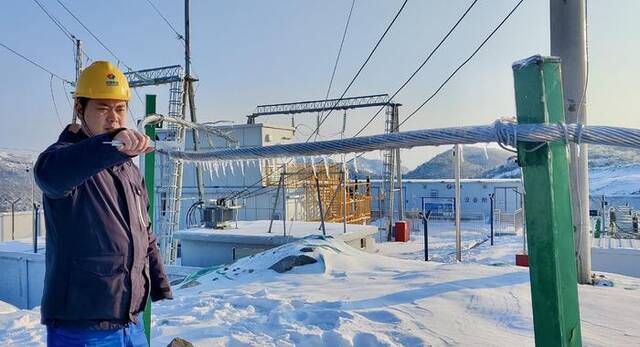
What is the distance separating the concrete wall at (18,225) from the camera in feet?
51.9

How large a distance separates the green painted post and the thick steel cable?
0.15ft

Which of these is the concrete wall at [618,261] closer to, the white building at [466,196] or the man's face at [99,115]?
the man's face at [99,115]

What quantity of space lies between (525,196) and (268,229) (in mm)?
9524

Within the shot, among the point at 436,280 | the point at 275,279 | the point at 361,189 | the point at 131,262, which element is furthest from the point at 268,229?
the point at 361,189

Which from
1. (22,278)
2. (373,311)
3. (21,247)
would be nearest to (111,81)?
(373,311)

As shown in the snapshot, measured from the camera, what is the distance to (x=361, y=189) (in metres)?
25.1

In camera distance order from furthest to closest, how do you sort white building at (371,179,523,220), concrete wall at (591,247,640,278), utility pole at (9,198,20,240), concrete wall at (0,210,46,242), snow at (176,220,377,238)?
white building at (371,179,523,220) → concrete wall at (0,210,46,242) → utility pole at (9,198,20,240) → snow at (176,220,377,238) → concrete wall at (591,247,640,278)

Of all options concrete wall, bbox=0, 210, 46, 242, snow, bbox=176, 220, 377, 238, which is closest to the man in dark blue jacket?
snow, bbox=176, 220, 377, 238

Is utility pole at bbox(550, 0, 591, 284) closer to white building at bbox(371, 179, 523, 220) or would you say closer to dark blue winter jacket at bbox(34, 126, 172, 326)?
dark blue winter jacket at bbox(34, 126, 172, 326)

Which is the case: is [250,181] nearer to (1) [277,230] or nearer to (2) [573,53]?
(1) [277,230]

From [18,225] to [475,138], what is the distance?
18.5 metres

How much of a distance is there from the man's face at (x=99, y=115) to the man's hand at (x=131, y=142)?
351mm

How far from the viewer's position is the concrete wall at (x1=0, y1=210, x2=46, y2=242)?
51.9 feet

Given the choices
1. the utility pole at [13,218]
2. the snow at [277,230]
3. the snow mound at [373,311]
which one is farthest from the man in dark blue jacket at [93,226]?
the utility pole at [13,218]
